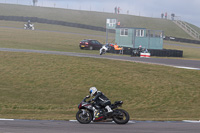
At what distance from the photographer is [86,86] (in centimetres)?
1880

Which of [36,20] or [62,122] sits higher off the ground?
[36,20]

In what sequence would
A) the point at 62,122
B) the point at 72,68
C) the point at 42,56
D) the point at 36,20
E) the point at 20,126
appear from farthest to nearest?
1. the point at 36,20
2. the point at 42,56
3. the point at 72,68
4. the point at 62,122
5. the point at 20,126

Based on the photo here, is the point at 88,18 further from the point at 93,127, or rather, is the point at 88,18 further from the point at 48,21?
the point at 93,127

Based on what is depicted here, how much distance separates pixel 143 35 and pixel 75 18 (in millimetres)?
44472

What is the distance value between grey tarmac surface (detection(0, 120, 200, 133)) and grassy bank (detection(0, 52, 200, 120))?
2.02 metres

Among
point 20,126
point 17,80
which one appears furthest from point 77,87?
point 20,126

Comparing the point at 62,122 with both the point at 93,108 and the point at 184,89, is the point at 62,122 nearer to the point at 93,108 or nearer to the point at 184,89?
the point at 93,108

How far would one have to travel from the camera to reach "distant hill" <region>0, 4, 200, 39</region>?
75.9 m

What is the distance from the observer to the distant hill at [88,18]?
75925 mm

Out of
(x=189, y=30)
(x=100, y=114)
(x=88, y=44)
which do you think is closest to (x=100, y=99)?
(x=100, y=114)

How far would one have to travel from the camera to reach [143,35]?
39219mm

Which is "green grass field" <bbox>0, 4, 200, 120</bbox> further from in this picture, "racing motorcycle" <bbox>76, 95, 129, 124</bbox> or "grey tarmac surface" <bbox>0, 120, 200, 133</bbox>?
"grey tarmac surface" <bbox>0, 120, 200, 133</bbox>

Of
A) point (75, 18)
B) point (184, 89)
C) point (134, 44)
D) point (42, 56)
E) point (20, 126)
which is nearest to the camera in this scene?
point (20, 126)

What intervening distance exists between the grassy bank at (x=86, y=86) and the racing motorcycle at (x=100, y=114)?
69.4 inches
